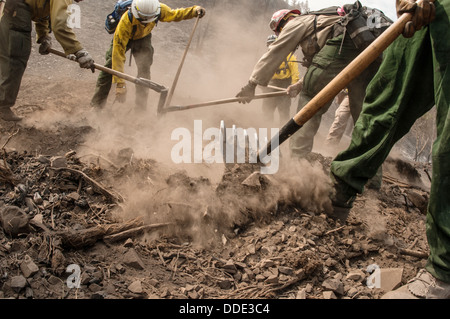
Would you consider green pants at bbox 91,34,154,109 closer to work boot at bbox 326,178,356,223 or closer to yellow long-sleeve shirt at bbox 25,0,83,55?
yellow long-sleeve shirt at bbox 25,0,83,55

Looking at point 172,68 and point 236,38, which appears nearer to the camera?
point 172,68

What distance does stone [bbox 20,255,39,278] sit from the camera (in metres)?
1.70

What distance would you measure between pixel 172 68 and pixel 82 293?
9.25 meters

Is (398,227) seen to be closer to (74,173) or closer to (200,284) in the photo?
(200,284)

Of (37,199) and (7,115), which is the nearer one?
(37,199)

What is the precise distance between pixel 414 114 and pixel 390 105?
0.54 ft

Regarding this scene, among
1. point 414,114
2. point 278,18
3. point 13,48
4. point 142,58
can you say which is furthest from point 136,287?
point 142,58

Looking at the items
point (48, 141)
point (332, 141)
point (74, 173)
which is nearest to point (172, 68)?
point (332, 141)

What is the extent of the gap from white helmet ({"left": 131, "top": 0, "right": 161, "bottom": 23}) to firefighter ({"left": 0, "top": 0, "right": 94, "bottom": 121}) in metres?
1.09

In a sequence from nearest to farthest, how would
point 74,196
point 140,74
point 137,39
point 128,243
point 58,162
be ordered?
point 128,243, point 74,196, point 58,162, point 137,39, point 140,74

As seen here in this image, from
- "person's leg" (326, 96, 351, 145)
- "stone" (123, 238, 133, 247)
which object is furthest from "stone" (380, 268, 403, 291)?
"person's leg" (326, 96, 351, 145)

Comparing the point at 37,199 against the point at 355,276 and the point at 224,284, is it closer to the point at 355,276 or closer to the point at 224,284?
the point at 224,284

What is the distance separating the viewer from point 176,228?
240 cm

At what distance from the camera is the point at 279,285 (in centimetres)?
201
